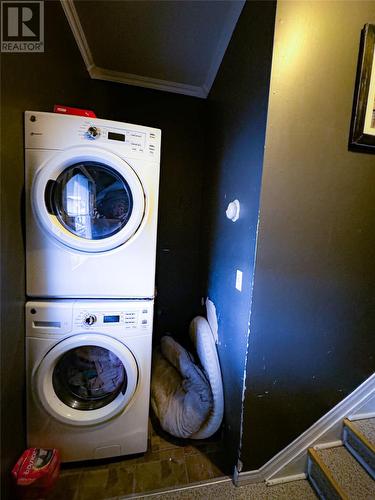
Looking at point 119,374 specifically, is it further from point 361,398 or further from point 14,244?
point 361,398

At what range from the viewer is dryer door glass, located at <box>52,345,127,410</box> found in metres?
1.13

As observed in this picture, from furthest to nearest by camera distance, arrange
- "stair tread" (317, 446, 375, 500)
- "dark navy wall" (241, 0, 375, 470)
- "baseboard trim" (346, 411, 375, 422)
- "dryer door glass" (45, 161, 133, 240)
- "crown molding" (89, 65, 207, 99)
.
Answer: "crown molding" (89, 65, 207, 99), "baseboard trim" (346, 411, 375, 422), "dryer door glass" (45, 161, 133, 240), "stair tread" (317, 446, 375, 500), "dark navy wall" (241, 0, 375, 470)

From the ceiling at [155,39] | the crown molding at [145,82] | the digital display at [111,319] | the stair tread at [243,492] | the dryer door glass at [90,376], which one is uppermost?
the ceiling at [155,39]

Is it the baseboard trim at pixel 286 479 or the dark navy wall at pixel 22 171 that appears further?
the baseboard trim at pixel 286 479

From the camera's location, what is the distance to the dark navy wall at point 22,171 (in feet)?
2.95

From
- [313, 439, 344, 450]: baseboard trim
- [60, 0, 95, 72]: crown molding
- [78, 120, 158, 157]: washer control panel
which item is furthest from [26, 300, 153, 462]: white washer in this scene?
[60, 0, 95, 72]: crown molding

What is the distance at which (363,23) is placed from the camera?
0.86 metres

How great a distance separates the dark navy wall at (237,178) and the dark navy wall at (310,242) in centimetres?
6

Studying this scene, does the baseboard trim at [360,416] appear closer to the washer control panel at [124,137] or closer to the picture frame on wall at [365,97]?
the picture frame on wall at [365,97]

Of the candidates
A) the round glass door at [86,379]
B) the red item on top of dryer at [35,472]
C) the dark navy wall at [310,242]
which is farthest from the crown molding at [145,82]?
the red item on top of dryer at [35,472]

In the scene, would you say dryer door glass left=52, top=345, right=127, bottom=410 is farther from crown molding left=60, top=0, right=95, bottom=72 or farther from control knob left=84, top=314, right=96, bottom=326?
crown molding left=60, top=0, right=95, bottom=72

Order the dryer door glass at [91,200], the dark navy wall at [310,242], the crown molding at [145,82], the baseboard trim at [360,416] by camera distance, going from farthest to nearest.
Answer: the crown molding at [145,82] < the baseboard trim at [360,416] < the dryer door glass at [91,200] < the dark navy wall at [310,242]

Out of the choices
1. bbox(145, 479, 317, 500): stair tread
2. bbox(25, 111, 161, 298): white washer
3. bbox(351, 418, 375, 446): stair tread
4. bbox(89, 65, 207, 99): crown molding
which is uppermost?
bbox(89, 65, 207, 99): crown molding

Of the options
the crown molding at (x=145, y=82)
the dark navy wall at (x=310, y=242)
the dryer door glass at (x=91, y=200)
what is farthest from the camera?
the crown molding at (x=145, y=82)
